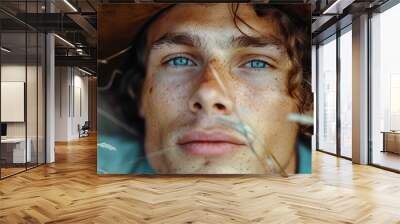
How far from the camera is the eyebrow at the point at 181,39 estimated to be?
6402 millimetres

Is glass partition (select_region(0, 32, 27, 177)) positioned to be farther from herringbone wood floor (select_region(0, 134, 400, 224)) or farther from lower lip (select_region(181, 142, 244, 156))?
lower lip (select_region(181, 142, 244, 156))

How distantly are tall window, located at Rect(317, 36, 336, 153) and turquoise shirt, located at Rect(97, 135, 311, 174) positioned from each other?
409 centimetres

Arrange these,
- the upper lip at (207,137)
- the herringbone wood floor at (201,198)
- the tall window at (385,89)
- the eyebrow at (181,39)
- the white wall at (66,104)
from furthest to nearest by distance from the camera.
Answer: the white wall at (66,104), the tall window at (385,89), the eyebrow at (181,39), the upper lip at (207,137), the herringbone wood floor at (201,198)

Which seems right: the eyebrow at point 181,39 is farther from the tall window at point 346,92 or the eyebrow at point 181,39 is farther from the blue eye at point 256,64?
the tall window at point 346,92

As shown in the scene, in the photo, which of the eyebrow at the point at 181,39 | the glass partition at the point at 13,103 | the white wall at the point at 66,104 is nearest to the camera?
the eyebrow at the point at 181,39

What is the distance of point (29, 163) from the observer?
7.74 metres

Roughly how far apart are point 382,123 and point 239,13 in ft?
13.1

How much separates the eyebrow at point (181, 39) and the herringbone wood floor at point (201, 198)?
2339mm

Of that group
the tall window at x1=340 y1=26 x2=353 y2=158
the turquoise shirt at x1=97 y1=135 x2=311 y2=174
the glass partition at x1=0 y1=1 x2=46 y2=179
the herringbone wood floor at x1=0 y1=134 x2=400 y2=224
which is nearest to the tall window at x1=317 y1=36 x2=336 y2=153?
the tall window at x1=340 y1=26 x2=353 y2=158

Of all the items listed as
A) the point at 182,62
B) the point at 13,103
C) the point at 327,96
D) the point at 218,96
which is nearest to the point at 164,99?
the point at 182,62

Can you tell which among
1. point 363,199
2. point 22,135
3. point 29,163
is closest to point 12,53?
point 22,135

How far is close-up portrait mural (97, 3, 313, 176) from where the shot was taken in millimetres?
6320

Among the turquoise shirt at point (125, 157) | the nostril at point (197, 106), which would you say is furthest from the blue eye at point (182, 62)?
the turquoise shirt at point (125, 157)

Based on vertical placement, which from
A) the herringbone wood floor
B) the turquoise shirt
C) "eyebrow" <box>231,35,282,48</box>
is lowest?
the herringbone wood floor
